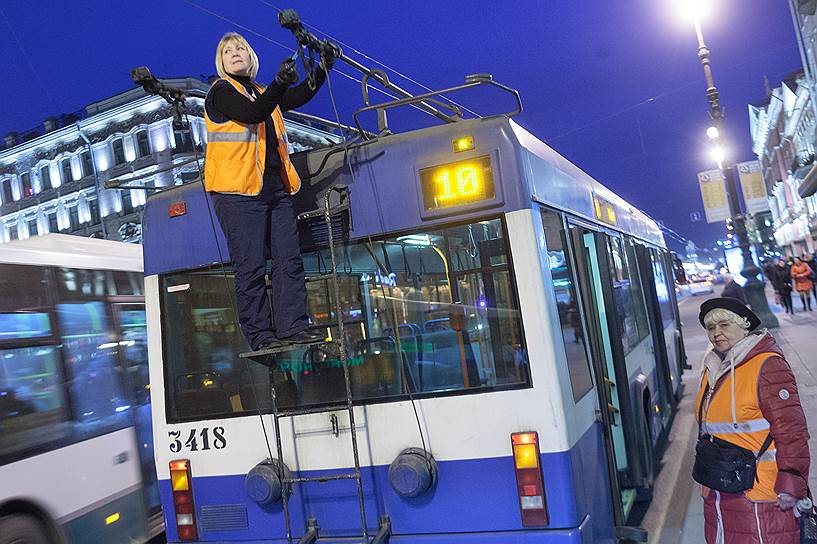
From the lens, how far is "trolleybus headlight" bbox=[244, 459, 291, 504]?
4.16 meters

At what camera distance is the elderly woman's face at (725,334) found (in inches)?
150

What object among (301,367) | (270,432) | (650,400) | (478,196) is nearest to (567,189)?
(478,196)

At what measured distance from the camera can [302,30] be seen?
3.55 meters

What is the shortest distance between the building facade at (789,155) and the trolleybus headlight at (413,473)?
3116 centimetres

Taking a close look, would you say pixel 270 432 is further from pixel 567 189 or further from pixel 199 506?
pixel 567 189

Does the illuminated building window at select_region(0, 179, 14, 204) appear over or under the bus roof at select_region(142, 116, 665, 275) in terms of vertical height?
over

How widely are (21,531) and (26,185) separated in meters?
60.6

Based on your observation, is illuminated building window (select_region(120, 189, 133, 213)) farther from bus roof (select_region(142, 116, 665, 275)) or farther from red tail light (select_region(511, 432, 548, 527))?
red tail light (select_region(511, 432, 548, 527))

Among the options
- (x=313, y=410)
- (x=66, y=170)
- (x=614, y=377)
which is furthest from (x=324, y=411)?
(x=66, y=170)

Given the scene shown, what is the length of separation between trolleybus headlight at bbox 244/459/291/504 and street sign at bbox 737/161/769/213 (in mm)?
34723

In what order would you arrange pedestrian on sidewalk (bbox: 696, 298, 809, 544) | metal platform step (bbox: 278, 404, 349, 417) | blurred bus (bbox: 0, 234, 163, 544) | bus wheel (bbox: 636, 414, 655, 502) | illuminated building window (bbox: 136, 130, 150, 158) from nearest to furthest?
1. pedestrian on sidewalk (bbox: 696, 298, 809, 544)
2. metal platform step (bbox: 278, 404, 349, 417)
3. bus wheel (bbox: 636, 414, 655, 502)
4. blurred bus (bbox: 0, 234, 163, 544)
5. illuminated building window (bbox: 136, 130, 150, 158)

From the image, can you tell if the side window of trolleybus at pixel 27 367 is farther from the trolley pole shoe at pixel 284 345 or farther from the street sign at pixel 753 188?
the street sign at pixel 753 188

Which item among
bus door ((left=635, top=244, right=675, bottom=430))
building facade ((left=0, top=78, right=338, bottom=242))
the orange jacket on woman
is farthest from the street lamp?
building facade ((left=0, top=78, right=338, bottom=242))

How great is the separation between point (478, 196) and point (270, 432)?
183cm
